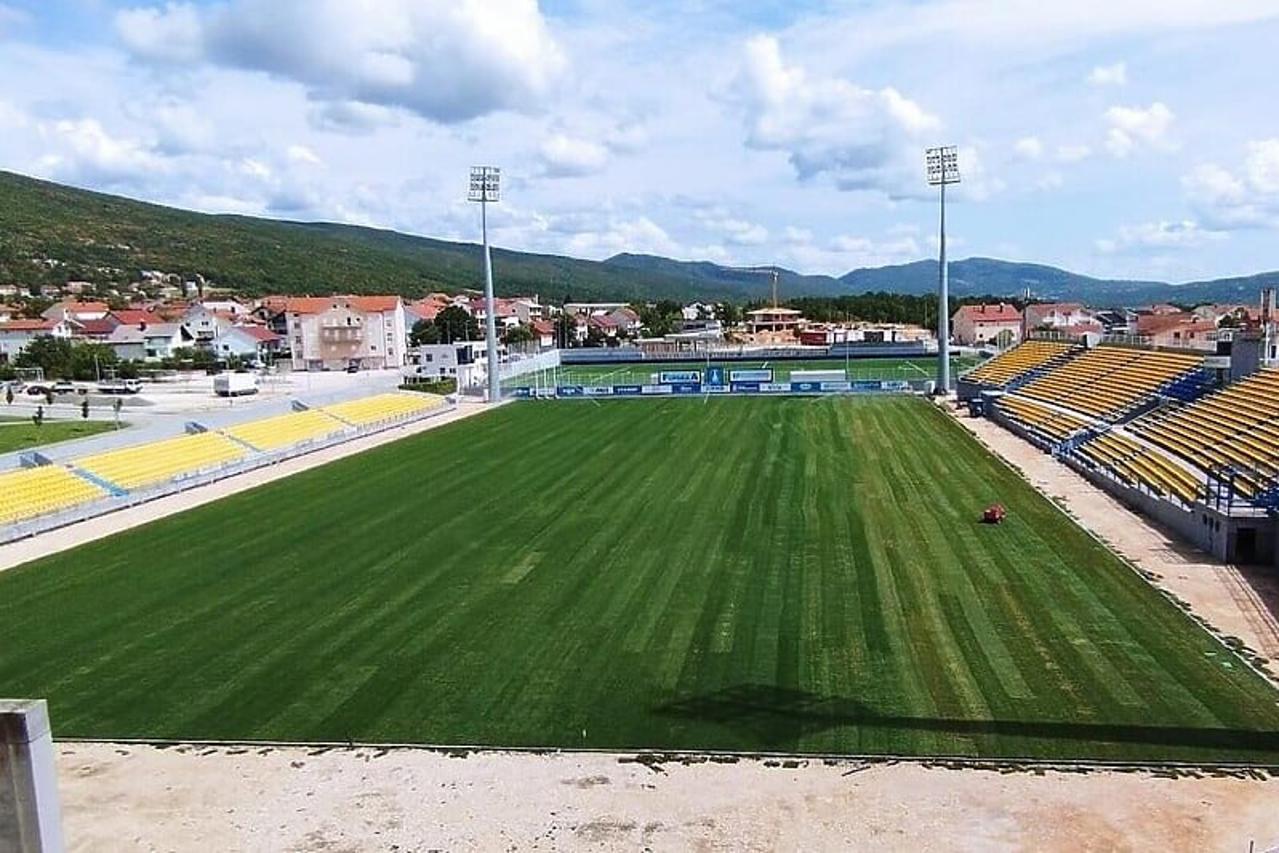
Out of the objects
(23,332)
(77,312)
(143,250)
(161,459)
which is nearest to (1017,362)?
(161,459)

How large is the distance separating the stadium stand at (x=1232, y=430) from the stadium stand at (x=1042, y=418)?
8.92ft

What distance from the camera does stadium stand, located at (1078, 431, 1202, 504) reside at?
2061 centimetres

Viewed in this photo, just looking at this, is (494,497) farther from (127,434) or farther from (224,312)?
(224,312)

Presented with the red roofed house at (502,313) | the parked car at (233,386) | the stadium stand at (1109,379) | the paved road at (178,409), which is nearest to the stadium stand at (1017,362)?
the stadium stand at (1109,379)

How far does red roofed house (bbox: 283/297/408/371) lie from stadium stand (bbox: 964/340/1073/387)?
5163cm

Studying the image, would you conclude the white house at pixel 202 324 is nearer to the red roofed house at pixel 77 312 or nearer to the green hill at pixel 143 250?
the red roofed house at pixel 77 312

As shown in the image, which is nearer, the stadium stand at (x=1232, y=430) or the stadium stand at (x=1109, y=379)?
the stadium stand at (x=1232, y=430)

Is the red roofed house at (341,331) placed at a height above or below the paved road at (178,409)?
above

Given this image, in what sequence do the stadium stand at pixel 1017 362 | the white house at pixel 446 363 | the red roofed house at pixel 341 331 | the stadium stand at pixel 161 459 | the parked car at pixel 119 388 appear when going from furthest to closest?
the red roofed house at pixel 341 331 < the white house at pixel 446 363 < the parked car at pixel 119 388 < the stadium stand at pixel 1017 362 < the stadium stand at pixel 161 459

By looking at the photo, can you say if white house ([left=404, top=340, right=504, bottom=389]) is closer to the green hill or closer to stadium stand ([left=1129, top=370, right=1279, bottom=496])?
stadium stand ([left=1129, top=370, right=1279, bottom=496])

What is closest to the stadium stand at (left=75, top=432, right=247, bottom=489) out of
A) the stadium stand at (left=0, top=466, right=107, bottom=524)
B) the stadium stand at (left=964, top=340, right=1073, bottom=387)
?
the stadium stand at (left=0, top=466, right=107, bottom=524)

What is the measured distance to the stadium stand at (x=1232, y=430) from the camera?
1955 cm

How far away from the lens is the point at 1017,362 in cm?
Answer: 4709

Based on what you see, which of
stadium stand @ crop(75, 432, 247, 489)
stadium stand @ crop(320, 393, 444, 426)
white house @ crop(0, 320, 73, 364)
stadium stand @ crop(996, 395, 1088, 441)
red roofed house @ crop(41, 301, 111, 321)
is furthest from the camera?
red roofed house @ crop(41, 301, 111, 321)
